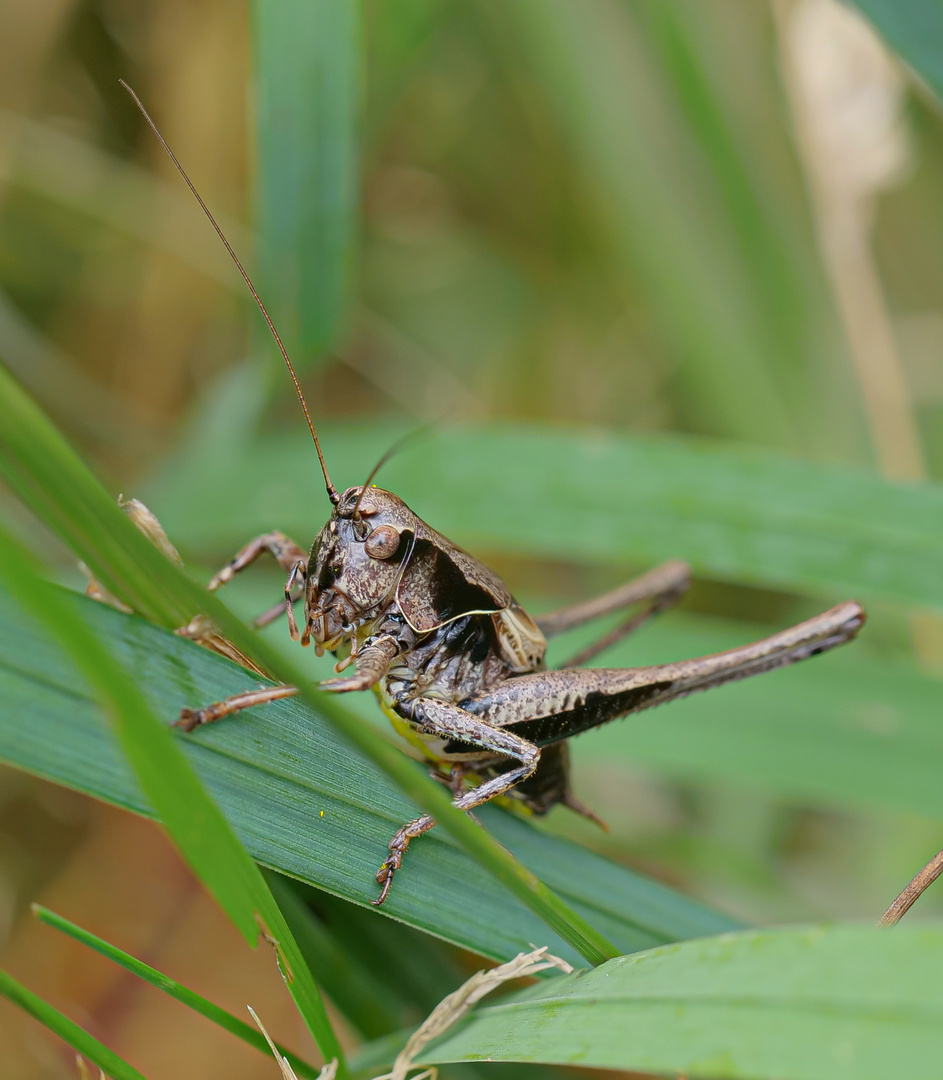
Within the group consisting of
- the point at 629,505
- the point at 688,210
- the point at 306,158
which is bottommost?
the point at 629,505

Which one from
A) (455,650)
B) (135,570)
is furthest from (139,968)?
(455,650)

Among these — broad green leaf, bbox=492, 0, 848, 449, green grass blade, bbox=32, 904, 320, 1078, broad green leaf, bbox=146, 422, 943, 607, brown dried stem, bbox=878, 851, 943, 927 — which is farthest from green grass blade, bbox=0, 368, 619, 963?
broad green leaf, bbox=492, 0, 848, 449

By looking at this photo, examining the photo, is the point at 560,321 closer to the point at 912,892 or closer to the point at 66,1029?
the point at 912,892

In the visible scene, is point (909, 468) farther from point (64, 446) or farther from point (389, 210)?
point (64, 446)

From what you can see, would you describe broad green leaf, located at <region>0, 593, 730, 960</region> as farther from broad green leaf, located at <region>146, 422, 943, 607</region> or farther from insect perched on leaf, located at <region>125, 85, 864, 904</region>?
broad green leaf, located at <region>146, 422, 943, 607</region>

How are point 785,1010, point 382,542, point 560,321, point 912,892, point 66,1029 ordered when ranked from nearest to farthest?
1. point 785,1010
2. point 66,1029
3. point 912,892
4. point 382,542
5. point 560,321

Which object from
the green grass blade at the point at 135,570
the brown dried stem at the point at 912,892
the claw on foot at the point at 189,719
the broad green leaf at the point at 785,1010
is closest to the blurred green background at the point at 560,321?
the brown dried stem at the point at 912,892
